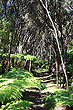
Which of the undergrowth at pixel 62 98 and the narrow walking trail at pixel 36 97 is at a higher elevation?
the undergrowth at pixel 62 98

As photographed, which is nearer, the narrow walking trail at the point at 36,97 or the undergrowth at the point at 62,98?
the undergrowth at the point at 62,98

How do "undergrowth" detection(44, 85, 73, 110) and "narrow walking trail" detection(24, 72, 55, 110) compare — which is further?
"narrow walking trail" detection(24, 72, 55, 110)

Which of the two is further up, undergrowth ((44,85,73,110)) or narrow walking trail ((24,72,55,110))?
undergrowth ((44,85,73,110))

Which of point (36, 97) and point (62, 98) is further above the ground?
point (62, 98)

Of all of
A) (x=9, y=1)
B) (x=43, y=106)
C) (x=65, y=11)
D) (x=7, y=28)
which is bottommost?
(x=43, y=106)

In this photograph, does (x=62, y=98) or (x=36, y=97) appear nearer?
(x=62, y=98)

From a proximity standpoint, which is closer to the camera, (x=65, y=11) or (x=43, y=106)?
(x=43, y=106)

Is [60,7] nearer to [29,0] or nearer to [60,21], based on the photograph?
[60,21]

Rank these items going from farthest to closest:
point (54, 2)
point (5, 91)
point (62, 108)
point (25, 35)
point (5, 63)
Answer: point (25, 35), point (5, 63), point (54, 2), point (62, 108), point (5, 91)

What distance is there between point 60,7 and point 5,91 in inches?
198

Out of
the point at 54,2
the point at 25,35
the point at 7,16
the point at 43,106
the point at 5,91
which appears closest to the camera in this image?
the point at 5,91

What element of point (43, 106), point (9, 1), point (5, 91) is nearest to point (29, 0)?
point (9, 1)

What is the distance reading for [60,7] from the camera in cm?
520

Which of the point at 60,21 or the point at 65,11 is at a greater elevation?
the point at 65,11
